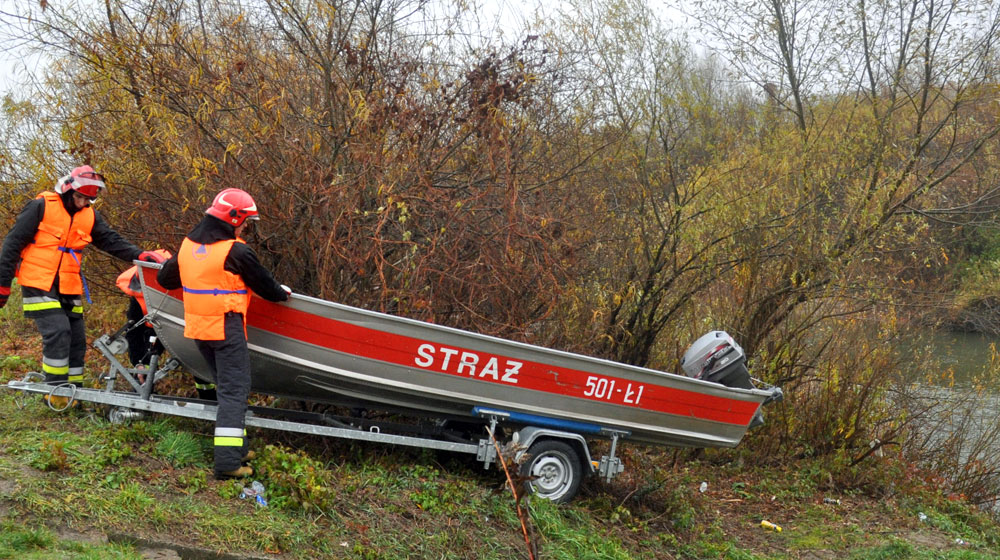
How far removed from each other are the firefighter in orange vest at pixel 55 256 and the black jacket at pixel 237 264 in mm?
532

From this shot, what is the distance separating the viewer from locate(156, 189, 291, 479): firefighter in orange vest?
4.92 meters

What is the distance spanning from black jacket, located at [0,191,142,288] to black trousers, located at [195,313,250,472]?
1.20 meters

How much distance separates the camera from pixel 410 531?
502 centimetres

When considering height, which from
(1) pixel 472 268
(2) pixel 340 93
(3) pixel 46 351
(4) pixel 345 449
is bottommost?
(4) pixel 345 449

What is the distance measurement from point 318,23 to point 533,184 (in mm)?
2435

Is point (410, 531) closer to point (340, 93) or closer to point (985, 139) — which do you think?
point (340, 93)

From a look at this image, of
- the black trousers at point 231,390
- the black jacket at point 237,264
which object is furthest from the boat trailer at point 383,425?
the black jacket at point 237,264

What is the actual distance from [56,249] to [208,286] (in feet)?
4.49

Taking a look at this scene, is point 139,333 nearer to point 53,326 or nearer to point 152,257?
point 53,326

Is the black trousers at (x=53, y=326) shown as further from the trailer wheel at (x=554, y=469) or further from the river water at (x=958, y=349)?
the river water at (x=958, y=349)

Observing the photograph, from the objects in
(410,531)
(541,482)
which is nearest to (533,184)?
(541,482)

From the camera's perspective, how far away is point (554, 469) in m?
6.11

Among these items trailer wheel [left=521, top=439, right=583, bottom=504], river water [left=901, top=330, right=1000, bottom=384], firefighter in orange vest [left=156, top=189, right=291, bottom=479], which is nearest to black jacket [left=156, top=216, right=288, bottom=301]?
firefighter in orange vest [left=156, top=189, right=291, bottom=479]

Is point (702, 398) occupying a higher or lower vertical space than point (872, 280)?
lower
